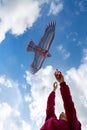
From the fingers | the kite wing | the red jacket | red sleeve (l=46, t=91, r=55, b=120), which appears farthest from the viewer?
the kite wing

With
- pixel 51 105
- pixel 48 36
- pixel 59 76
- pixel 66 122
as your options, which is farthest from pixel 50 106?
pixel 48 36

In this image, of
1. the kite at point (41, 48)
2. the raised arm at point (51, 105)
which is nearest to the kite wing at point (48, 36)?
the kite at point (41, 48)

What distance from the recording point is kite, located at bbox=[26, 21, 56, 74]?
3629 cm

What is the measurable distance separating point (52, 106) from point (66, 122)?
116 centimetres

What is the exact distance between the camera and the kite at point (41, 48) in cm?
3629

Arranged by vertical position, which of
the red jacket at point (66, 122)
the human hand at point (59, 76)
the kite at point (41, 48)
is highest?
the kite at point (41, 48)

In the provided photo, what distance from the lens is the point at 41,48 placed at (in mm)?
37625

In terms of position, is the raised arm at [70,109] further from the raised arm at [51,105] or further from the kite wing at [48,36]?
the kite wing at [48,36]

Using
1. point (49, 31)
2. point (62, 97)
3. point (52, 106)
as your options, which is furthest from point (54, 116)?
point (49, 31)

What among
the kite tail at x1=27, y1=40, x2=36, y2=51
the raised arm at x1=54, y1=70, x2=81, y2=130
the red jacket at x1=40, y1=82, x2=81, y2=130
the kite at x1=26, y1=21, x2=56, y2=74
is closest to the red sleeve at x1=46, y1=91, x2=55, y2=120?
the red jacket at x1=40, y1=82, x2=81, y2=130

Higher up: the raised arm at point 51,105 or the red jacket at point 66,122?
the raised arm at point 51,105

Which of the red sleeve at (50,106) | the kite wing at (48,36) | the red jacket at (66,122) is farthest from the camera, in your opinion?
the kite wing at (48,36)

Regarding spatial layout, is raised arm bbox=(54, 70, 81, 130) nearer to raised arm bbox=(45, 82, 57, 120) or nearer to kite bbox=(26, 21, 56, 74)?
raised arm bbox=(45, 82, 57, 120)

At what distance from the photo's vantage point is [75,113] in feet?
27.6
